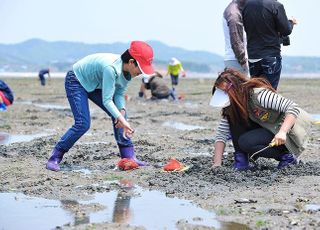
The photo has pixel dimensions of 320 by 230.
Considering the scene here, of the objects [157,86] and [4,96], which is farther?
[157,86]

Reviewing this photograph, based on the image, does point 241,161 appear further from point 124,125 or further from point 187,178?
point 124,125

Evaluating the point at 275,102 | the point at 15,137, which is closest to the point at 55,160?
the point at 275,102

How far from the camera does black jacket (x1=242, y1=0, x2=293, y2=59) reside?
23.9 ft

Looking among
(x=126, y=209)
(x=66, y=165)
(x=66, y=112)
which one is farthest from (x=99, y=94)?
(x=66, y=112)

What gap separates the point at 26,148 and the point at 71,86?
7.19ft

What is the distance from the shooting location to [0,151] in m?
8.98

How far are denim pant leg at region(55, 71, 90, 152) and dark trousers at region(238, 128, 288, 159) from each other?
1.76m

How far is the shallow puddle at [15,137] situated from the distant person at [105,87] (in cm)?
316

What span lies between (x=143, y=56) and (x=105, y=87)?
0.54m

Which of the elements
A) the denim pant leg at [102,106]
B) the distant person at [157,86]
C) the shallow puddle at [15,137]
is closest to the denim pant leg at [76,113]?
the denim pant leg at [102,106]

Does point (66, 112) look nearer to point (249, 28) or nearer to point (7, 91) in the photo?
point (7, 91)

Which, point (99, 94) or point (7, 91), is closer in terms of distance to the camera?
point (99, 94)

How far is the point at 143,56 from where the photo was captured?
6848mm

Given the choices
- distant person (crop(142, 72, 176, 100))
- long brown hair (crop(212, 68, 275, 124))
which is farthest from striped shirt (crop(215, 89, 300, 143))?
distant person (crop(142, 72, 176, 100))
